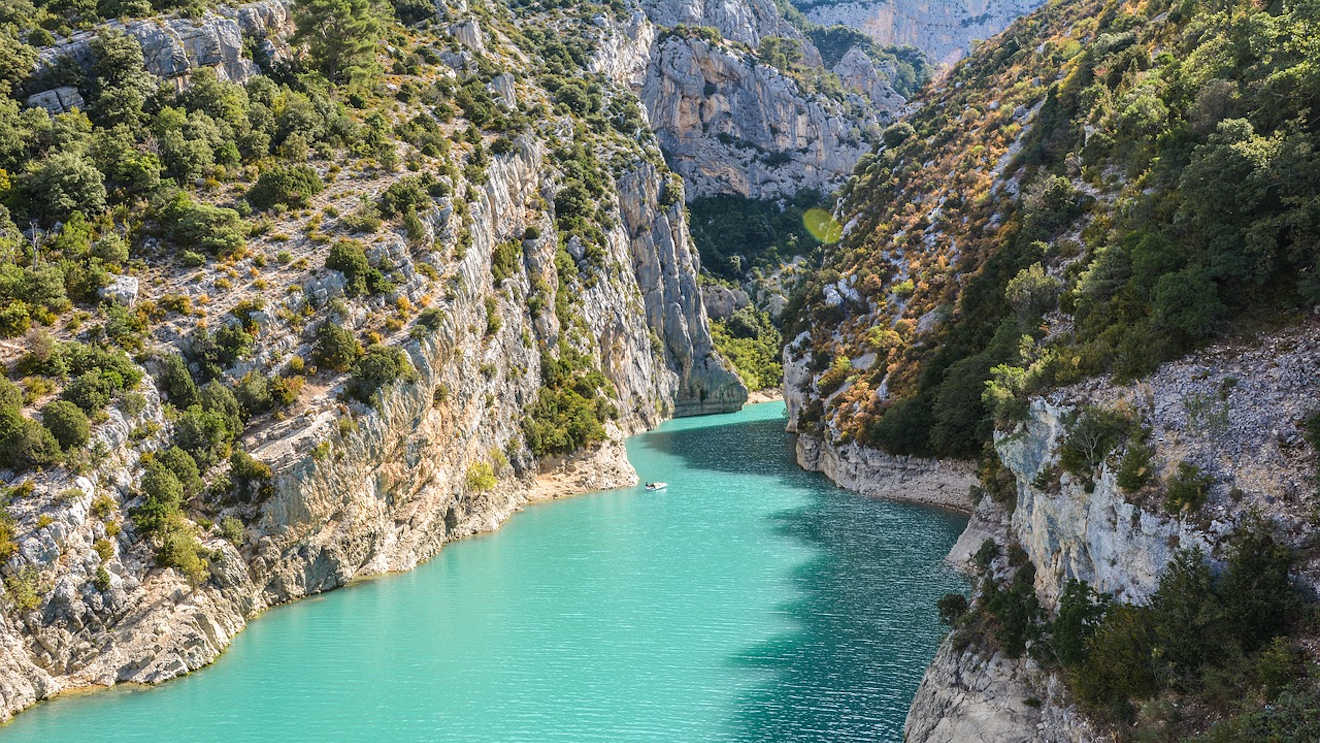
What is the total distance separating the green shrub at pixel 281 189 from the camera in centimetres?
4603

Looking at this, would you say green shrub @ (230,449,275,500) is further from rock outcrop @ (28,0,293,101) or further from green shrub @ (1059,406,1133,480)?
green shrub @ (1059,406,1133,480)

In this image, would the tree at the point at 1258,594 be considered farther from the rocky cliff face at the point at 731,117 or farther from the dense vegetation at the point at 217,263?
the rocky cliff face at the point at 731,117

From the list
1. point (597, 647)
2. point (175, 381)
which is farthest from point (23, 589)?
point (597, 647)

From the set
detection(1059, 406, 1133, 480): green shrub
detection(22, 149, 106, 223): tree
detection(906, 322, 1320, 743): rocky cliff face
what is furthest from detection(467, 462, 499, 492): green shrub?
detection(1059, 406, 1133, 480): green shrub

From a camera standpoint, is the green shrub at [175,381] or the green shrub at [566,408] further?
the green shrub at [566,408]

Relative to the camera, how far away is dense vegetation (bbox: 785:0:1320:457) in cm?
2298

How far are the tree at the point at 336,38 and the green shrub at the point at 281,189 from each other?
19.2 metres

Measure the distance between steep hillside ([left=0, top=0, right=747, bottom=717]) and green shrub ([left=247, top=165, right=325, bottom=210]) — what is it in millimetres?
128

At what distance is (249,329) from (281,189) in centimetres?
1117

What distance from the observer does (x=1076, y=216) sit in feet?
148

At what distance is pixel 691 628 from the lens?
34.1 metres

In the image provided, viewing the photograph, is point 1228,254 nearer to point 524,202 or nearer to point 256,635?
point 256,635

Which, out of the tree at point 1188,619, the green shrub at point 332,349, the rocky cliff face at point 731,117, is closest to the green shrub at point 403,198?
the green shrub at point 332,349

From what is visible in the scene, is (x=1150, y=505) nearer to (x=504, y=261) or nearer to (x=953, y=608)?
(x=953, y=608)
